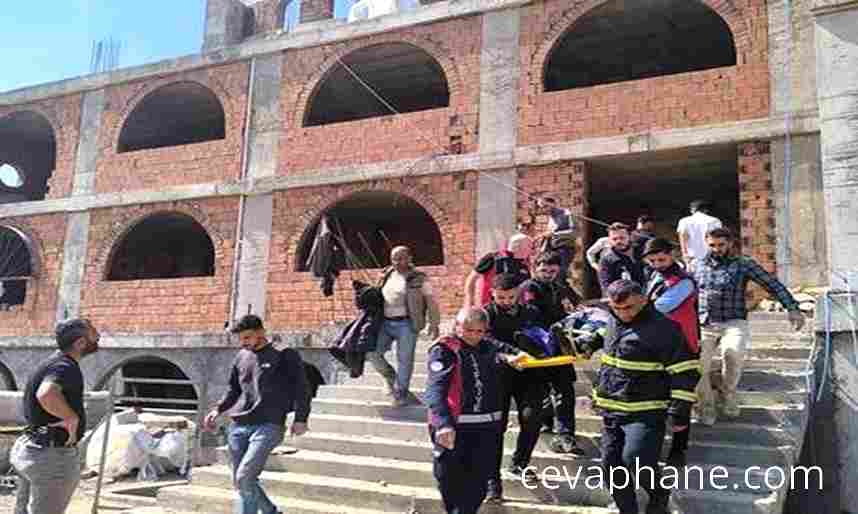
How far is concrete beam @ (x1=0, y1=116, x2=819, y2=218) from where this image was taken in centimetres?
939

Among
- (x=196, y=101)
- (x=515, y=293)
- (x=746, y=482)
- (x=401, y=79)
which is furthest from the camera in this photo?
(x=196, y=101)

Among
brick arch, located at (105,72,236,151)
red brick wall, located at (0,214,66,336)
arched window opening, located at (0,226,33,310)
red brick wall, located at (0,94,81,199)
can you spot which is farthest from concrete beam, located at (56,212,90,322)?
arched window opening, located at (0,226,33,310)

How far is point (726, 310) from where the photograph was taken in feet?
18.2

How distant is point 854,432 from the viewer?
6.75 metres

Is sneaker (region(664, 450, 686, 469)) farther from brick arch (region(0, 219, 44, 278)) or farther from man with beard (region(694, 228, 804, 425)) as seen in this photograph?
brick arch (region(0, 219, 44, 278))

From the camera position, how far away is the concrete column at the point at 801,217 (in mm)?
8719

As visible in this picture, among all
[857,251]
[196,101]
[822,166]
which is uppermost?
[196,101]

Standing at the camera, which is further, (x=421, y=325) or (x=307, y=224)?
(x=307, y=224)

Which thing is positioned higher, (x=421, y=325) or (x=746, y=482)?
(x=421, y=325)

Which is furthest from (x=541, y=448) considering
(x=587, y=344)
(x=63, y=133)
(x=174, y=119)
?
(x=174, y=119)

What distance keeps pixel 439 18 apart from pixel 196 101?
19.3ft

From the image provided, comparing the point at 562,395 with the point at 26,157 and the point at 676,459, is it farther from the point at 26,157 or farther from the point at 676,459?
the point at 26,157

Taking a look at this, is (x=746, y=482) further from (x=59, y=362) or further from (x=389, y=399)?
(x=59, y=362)

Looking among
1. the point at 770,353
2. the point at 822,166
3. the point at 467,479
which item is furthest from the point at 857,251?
the point at 467,479
